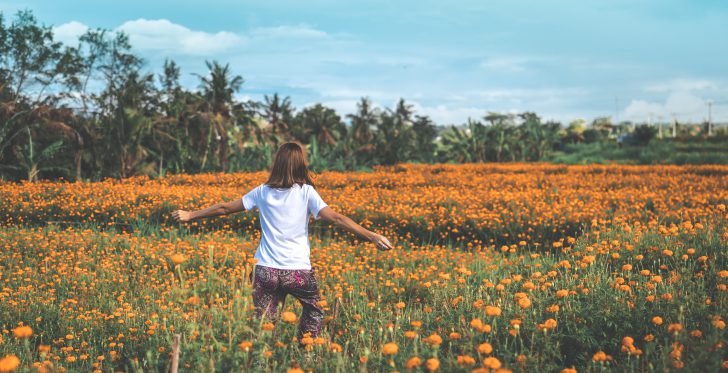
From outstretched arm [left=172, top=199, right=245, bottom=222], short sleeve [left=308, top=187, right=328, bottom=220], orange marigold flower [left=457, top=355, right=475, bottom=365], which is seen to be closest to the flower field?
orange marigold flower [left=457, top=355, right=475, bottom=365]

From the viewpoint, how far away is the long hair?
11.5 feet

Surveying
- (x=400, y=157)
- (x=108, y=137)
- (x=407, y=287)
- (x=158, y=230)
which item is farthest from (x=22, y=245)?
(x=400, y=157)

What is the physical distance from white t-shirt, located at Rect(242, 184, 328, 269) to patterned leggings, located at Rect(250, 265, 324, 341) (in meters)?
0.05

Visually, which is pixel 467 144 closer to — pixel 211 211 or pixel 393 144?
pixel 393 144

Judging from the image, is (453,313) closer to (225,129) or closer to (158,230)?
(158,230)

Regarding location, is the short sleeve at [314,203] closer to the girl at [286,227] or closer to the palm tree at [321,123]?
the girl at [286,227]

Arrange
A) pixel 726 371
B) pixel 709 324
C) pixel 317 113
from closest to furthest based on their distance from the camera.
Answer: pixel 726 371 < pixel 709 324 < pixel 317 113

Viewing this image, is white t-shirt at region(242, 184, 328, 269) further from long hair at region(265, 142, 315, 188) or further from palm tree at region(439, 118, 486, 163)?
palm tree at region(439, 118, 486, 163)

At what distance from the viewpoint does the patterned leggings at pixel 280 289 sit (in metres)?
3.49

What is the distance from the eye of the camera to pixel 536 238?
9.03m

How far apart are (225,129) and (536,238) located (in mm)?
14851

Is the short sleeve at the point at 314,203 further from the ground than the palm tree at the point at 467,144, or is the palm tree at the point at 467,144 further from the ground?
the palm tree at the point at 467,144

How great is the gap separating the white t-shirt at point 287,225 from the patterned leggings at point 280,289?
0.05 metres

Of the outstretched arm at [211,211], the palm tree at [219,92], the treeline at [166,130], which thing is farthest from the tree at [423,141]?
the outstretched arm at [211,211]
